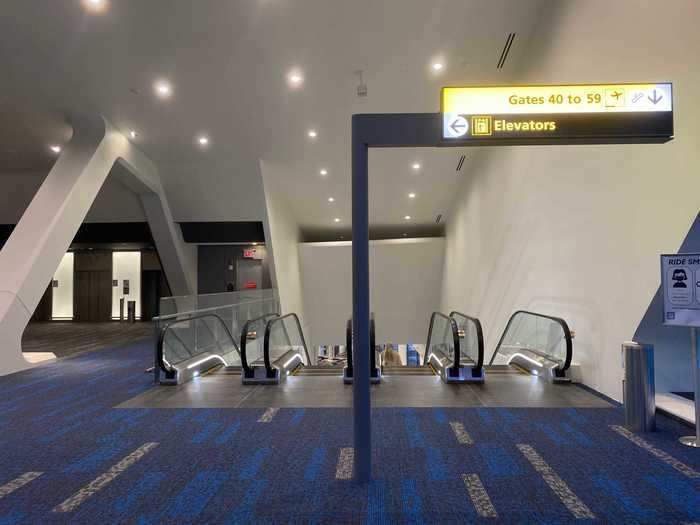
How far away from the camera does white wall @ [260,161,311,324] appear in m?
12.6

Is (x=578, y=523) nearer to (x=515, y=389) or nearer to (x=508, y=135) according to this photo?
(x=508, y=135)

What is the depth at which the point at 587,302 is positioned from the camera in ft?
19.0

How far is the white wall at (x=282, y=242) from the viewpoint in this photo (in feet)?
41.2

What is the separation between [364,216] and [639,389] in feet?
9.68

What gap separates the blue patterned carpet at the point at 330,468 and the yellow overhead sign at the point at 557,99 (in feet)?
8.03

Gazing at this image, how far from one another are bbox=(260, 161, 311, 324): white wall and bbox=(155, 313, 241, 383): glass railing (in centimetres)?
469

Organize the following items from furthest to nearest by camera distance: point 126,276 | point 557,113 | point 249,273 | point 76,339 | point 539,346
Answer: point 126,276 → point 249,273 → point 76,339 → point 539,346 → point 557,113

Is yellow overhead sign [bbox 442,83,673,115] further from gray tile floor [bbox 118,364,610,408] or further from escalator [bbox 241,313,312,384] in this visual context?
escalator [bbox 241,313,312,384]

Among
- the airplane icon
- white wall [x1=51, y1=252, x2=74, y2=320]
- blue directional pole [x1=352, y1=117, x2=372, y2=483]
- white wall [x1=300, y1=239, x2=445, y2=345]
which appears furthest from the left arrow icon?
white wall [x1=51, y1=252, x2=74, y2=320]

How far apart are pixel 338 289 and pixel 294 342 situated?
3865mm

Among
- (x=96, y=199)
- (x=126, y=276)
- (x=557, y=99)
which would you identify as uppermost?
(x=96, y=199)

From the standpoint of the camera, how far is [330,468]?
319 centimetres

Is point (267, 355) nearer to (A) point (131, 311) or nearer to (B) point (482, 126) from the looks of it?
(B) point (482, 126)

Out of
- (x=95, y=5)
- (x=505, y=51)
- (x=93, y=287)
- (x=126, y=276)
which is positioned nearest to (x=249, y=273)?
(x=126, y=276)
